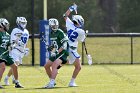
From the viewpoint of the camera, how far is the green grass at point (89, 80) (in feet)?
60.3

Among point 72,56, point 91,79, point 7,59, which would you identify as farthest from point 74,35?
point 91,79

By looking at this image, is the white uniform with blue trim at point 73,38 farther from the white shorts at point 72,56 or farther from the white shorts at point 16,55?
the white shorts at point 16,55

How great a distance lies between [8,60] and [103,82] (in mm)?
3207

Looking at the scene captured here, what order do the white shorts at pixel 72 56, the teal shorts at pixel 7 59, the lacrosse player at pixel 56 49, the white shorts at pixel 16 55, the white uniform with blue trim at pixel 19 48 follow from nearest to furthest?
the lacrosse player at pixel 56 49 → the teal shorts at pixel 7 59 → the white shorts at pixel 72 56 → the white uniform with blue trim at pixel 19 48 → the white shorts at pixel 16 55

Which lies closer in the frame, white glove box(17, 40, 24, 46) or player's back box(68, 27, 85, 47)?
player's back box(68, 27, 85, 47)

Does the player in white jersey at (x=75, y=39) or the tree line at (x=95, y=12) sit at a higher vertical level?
the player in white jersey at (x=75, y=39)

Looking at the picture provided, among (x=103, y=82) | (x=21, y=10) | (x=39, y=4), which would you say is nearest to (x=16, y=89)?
(x=103, y=82)

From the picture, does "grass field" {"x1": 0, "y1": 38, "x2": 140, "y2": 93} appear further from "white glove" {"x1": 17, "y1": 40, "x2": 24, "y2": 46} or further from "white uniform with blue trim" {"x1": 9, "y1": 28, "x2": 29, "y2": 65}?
"white glove" {"x1": 17, "y1": 40, "x2": 24, "y2": 46}

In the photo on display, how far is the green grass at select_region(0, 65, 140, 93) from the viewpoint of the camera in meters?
18.4

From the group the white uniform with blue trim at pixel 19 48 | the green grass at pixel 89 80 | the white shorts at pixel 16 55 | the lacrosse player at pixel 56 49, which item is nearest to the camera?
the green grass at pixel 89 80

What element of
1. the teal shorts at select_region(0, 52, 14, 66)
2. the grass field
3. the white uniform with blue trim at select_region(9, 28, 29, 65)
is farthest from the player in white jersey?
the teal shorts at select_region(0, 52, 14, 66)

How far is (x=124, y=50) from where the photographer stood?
38.7 meters

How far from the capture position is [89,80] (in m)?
22.0

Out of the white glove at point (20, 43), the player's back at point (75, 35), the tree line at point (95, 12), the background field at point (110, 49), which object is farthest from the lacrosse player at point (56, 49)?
the tree line at point (95, 12)
